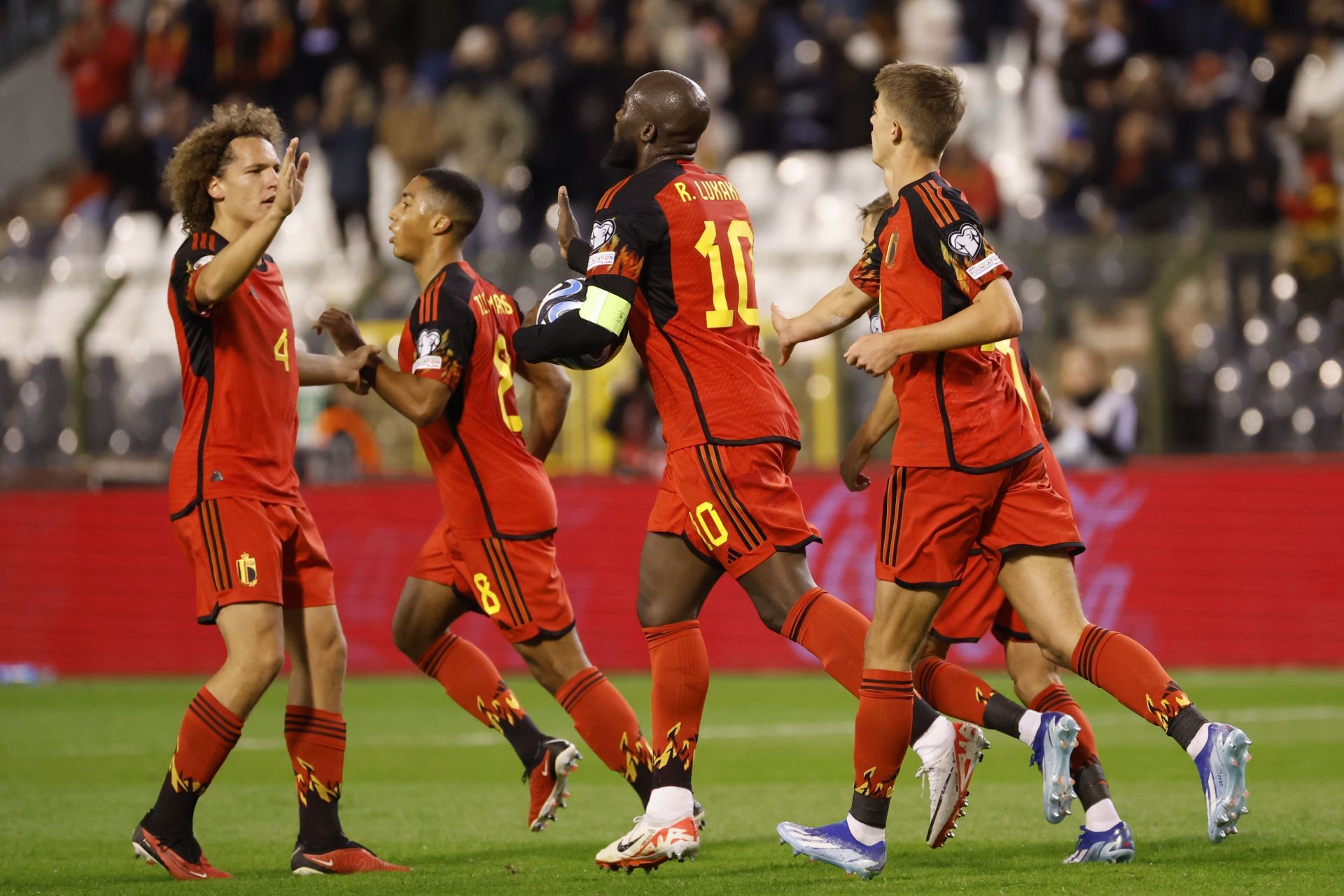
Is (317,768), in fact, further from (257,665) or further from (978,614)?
(978,614)

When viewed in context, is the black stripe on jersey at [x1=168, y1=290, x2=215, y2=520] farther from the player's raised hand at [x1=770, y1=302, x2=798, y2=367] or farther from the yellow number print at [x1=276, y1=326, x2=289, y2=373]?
the player's raised hand at [x1=770, y1=302, x2=798, y2=367]

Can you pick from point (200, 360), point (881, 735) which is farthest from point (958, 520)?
point (200, 360)

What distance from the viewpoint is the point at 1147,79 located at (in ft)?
49.3

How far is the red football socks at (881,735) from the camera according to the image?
514cm

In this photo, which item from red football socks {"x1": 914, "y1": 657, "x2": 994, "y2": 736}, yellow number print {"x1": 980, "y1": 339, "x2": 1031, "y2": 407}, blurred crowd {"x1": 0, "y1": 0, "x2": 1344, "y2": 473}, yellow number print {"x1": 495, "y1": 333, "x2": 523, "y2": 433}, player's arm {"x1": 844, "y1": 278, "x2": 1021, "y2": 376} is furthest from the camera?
blurred crowd {"x1": 0, "y1": 0, "x2": 1344, "y2": 473}

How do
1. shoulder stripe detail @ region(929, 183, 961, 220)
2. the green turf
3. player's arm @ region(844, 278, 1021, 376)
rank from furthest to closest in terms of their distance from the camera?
the green turf < shoulder stripe detail @ region(929, 183, 961, 220) < player's arm @ region(844, 278, 1021, 376)

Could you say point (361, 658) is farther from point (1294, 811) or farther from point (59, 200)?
point (59, 200)

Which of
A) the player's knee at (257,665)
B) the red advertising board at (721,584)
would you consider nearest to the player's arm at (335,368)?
the player's knee at (257,665)

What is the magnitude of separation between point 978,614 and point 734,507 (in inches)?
44.9

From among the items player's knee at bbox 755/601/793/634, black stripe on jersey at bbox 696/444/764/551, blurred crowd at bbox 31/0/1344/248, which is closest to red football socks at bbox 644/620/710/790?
player's knee at bbox 755/601/793/634

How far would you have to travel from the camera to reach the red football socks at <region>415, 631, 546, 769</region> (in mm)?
6340

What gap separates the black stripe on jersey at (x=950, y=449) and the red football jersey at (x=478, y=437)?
1586 millimetres

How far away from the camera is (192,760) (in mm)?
5598

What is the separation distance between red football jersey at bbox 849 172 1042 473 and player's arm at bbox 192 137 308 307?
1.89 meters
